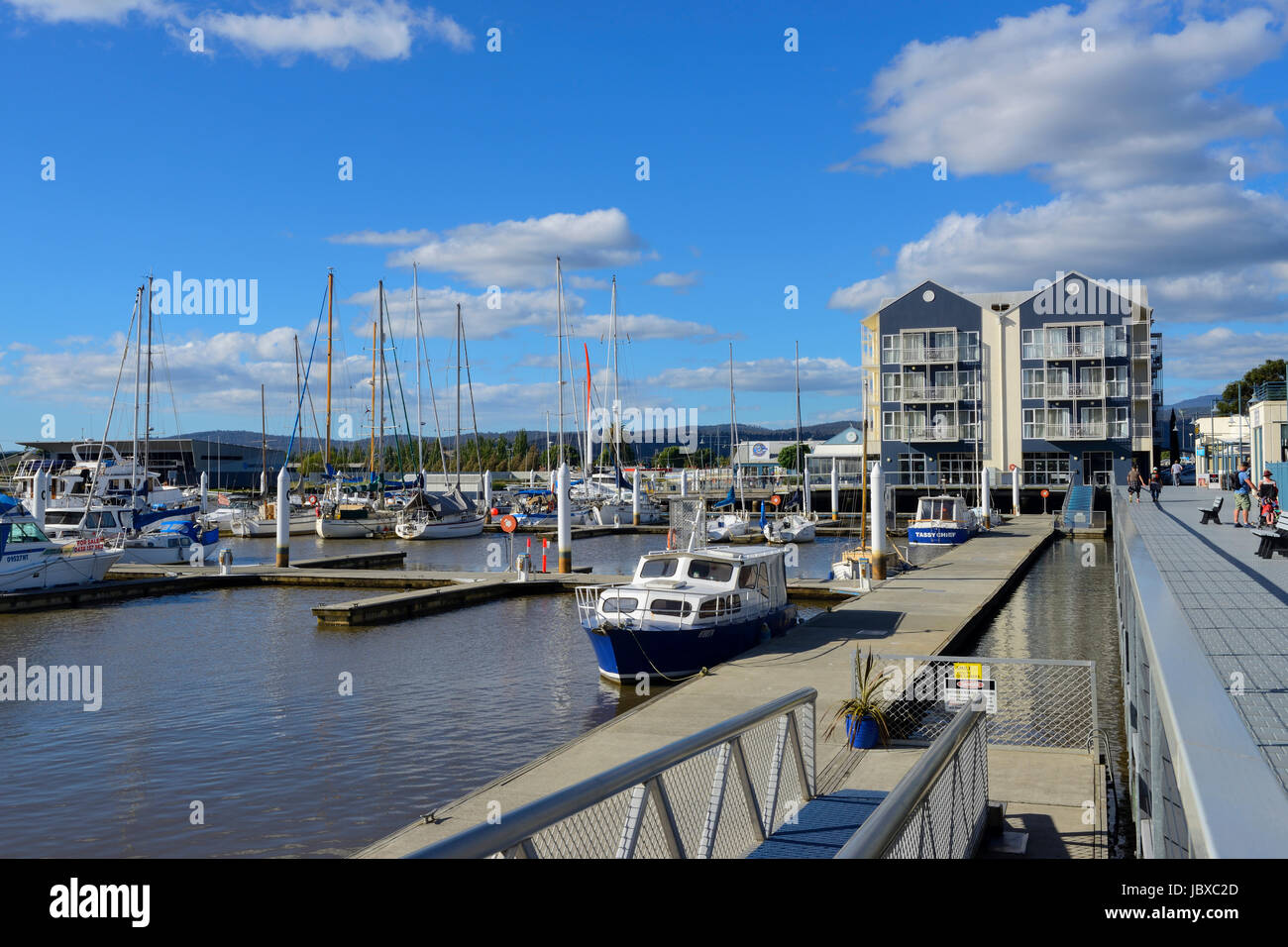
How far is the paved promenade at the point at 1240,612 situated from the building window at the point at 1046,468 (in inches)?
2109

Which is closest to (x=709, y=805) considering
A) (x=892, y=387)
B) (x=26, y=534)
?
(x=26, y=534)

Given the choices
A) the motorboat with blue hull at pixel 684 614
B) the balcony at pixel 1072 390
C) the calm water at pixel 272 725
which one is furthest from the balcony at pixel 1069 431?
the motorboat with blue hull at pixel 684 614

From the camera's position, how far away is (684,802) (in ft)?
22.8

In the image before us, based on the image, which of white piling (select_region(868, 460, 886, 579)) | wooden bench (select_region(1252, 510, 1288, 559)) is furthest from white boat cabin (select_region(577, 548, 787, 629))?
white piling (select_region(868, 460, 886, 579))

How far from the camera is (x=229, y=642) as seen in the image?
2847 cm

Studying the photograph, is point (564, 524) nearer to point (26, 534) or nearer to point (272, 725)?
point (26, 534)

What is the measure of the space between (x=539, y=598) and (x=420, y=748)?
1934 cm

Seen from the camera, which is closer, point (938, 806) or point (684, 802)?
point (938, 806)

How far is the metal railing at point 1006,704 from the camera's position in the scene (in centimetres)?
1394

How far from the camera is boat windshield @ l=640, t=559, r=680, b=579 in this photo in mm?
23719

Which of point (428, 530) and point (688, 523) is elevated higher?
point (688, 523)

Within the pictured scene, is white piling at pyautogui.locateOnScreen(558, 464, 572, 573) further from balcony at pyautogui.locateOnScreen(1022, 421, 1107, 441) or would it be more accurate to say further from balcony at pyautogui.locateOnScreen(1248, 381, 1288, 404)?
balcony at pyautogui.locateOnScreen(1022, 421, 1107, 441)

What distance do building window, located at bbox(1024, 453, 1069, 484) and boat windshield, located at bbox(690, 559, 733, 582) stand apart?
64.4 meters

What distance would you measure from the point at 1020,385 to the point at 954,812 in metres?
78.1
